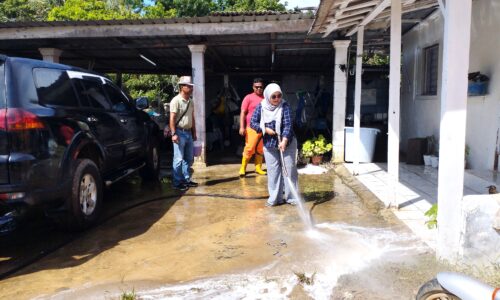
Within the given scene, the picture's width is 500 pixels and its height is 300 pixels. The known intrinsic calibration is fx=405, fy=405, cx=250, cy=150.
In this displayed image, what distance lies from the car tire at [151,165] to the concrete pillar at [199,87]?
148 cm

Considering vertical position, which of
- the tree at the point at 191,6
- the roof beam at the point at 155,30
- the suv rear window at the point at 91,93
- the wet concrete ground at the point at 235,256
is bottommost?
the wet concrete ground at the point at 235,256

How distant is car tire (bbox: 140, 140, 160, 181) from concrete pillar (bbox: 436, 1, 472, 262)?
518 cm

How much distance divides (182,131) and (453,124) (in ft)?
14.3

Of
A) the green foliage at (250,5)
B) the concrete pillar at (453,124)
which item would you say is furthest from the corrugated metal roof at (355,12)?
the green foliage at (250,5)

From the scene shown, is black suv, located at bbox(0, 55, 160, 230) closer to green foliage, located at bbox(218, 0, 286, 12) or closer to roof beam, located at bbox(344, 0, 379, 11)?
roof beam, located at bbox(344, 0, 379, 11)

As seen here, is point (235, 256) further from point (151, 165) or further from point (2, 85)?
point (151, 165)

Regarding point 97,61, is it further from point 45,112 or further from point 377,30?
point 45,112

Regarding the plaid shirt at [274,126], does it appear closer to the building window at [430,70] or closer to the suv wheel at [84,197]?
the suv wheel at [84,197]

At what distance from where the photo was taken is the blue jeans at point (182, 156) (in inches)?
260

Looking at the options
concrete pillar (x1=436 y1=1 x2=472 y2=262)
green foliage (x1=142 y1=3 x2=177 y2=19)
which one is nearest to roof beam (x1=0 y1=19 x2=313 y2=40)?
concrete pillar (x1=436 y1=1 x2=472 y2=262)

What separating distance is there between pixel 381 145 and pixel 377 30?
322cm

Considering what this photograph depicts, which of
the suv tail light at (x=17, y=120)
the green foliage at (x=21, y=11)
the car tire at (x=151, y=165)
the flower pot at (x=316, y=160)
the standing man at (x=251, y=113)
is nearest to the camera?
the suv tail light at (x=17, y=120)

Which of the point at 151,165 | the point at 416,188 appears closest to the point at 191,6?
the point at 151,165

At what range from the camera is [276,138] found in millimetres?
5426
